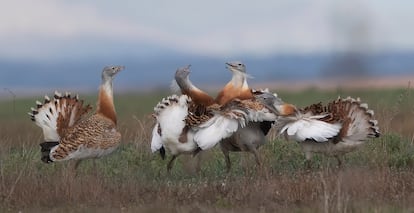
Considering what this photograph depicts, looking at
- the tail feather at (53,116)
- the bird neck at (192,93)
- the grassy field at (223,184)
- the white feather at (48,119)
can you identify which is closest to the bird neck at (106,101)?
the tail feather at (53,116)

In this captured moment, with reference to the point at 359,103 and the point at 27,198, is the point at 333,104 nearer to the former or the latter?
the point at 359,103

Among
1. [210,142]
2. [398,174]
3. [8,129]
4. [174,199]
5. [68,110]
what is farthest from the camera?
[8,129]

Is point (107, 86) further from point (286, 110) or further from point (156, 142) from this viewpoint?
point (286, 110)

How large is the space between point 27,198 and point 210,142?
2070 millimetres

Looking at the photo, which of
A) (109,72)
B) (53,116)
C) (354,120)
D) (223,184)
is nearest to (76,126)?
(53,116)

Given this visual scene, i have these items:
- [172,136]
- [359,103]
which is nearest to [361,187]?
[359,103]

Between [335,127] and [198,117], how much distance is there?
57.7 inches

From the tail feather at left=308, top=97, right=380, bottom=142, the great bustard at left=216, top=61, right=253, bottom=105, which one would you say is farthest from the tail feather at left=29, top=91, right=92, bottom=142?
the tail feather at left=308, top=97, right=380, bottom=142

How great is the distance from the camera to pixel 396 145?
10641mm

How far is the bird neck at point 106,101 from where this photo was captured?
1031cm

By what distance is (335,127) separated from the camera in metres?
9.53

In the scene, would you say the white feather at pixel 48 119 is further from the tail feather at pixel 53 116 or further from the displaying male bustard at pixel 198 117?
the displaying male bustard at pixel 198 117

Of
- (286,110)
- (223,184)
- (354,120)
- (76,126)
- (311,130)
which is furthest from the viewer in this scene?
(76,126)

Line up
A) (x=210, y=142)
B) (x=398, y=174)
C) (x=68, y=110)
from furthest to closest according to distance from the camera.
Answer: (x=68, y=110) < (x=210, y=142) < (x=398, y=174)
